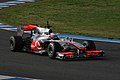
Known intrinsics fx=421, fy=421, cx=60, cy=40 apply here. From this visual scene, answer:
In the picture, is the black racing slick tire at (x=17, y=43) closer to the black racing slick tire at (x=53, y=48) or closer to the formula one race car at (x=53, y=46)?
the formula one race car at (x=53, y=46)

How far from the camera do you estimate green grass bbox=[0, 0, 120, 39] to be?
2194cm

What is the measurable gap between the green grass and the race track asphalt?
7325 millimetres

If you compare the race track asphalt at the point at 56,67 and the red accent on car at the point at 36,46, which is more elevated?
the red accent on car at the point at 36,46

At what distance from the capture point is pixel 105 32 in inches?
829

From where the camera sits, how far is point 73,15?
87.1 ft

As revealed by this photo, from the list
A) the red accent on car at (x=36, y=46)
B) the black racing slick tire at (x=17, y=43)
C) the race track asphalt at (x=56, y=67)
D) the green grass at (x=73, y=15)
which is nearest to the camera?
the race track asphalt at (x=56, y=67)

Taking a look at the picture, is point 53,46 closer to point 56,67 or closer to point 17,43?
point 56,67

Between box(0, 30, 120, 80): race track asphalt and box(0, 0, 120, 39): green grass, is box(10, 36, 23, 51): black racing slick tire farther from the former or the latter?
box(0, 0, 120, 39): green grass

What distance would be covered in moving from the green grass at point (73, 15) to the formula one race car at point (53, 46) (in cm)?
635

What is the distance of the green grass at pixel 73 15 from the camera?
864 inches

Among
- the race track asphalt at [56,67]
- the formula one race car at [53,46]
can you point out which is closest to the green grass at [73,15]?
the formula one race car at [53,46]

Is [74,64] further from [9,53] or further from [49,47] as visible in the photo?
[9,53]

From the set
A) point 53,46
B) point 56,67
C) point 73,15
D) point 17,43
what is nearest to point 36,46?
point 17,43

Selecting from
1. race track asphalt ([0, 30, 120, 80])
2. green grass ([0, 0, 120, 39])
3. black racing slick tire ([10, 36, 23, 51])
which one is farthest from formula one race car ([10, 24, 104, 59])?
green grass ([0, 0, 120, 39])
